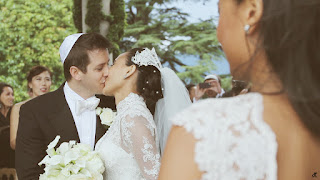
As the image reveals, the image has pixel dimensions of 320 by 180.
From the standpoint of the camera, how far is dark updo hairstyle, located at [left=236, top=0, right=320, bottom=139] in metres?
1.11

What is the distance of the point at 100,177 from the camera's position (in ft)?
10.3

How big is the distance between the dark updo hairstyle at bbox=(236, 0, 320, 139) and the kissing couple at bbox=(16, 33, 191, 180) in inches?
84.1

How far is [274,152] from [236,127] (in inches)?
4.6

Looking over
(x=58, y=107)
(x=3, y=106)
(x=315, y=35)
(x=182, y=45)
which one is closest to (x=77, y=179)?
(x=58, y=107)

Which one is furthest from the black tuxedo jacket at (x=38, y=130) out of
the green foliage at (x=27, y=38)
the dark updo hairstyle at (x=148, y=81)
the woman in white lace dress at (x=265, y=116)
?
the green foliage at (x=27, y=38)

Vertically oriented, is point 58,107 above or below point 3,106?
above

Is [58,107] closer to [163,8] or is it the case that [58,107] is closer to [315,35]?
[315,35]

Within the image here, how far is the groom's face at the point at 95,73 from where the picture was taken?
377 cm

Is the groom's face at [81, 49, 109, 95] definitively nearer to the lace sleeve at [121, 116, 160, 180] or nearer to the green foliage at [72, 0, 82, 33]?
the lace sleeve at [121, 116, 160, 180]

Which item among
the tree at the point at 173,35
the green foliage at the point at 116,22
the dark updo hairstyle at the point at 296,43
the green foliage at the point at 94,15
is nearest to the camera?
the dark updo hairstyle at the point at 296,43

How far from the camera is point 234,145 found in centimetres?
113

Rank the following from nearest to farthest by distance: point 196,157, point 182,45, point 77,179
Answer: point 196,157, point 77,179, point 182,45

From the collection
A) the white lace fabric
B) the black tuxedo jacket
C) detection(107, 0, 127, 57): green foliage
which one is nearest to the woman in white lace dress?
the white lace fabric

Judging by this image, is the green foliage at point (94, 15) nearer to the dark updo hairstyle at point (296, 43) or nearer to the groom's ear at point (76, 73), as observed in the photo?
the groom's ear at point (76, 73)
